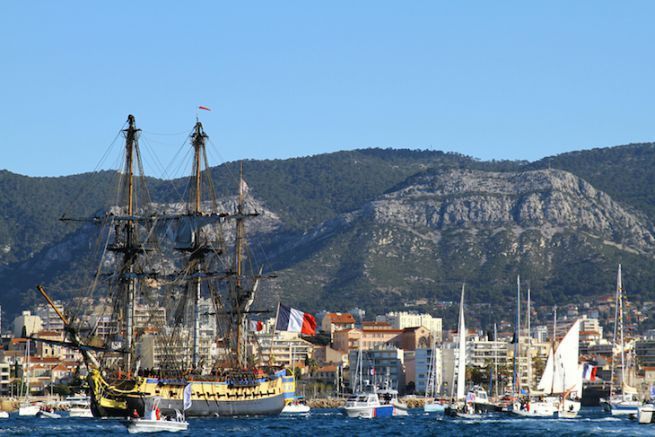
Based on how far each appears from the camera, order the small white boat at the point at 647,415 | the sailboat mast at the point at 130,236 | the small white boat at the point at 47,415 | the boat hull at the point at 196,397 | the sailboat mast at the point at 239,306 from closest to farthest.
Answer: the small white boat at the point at 647,415, the boat hull at the point at 196,397, the sailboat mast at the point at 130,236, the small white boat at the point at 47,415, the sailboat mast at the point at 239,306

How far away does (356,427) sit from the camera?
134 m

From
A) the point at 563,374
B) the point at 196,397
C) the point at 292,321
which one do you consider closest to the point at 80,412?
the point at 196,397

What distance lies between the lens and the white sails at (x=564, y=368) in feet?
508

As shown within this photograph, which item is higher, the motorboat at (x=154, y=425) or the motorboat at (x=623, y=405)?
the motorboat at (x=623, y=405)

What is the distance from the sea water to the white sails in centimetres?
651

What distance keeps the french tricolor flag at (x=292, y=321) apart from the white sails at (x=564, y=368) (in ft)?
79.0

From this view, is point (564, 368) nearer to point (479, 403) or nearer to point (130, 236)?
point (479, 403)

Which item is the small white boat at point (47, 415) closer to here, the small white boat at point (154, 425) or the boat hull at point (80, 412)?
the boat hull at point (80, 412)

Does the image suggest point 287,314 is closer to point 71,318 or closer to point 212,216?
point 212,216

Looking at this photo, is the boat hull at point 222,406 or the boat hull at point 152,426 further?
the boat hull at point 222,406

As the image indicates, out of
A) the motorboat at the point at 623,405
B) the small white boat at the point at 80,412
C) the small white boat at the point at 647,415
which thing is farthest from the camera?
the motorboat at the point at 623,405

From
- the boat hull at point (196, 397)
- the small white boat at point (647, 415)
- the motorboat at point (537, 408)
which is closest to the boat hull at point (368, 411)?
the boat hull at point (196, 397)

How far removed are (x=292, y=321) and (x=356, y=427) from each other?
2434cm

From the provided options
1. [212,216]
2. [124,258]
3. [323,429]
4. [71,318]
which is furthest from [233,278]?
[323,429]
